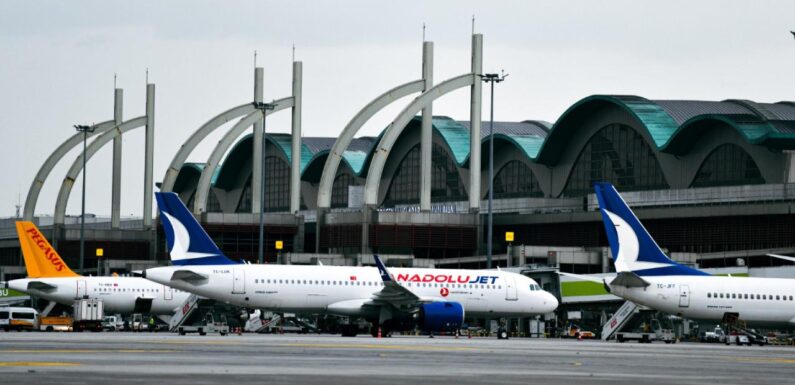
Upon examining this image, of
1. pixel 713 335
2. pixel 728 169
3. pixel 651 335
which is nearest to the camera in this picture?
pixel 651 335

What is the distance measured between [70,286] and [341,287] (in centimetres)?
2396

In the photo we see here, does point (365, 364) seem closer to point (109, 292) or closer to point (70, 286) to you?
point (70, 286)

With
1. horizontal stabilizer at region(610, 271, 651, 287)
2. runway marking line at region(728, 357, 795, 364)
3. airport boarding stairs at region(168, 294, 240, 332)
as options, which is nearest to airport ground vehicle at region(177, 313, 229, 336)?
airport boarding stairs at region(168, 294, 240, 332)

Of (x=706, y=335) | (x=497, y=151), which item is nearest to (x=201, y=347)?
(x=706, y=335)

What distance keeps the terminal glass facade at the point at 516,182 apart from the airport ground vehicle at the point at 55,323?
5948cm

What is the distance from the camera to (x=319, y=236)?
128m

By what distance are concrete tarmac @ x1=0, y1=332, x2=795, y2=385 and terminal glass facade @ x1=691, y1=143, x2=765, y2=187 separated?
65185mm

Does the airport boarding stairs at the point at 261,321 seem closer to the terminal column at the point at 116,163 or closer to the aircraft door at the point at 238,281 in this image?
the aircraft door at the point at 238,281

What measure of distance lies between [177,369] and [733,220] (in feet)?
260

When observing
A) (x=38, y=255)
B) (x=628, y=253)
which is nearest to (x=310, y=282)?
(x=628, y=253)

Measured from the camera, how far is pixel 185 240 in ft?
247

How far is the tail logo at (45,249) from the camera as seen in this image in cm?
9412

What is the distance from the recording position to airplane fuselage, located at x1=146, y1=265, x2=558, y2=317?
7500 centimetres

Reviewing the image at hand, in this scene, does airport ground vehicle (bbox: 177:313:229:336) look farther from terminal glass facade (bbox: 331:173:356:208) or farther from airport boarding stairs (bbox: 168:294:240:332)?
terminal glass facade (bbox: 331:173:356:208)
